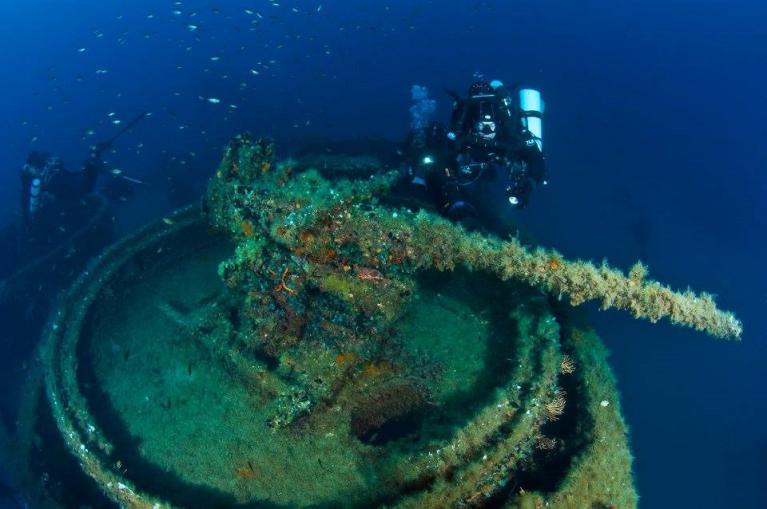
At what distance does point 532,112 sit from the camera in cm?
1034

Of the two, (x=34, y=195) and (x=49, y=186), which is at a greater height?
(x=49, y=186)

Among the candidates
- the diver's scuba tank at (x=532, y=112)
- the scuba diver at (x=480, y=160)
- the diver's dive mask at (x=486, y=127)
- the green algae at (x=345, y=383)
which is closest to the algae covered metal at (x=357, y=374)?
the green algae at (x=345, y=383)

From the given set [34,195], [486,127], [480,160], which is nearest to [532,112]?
[486,127]

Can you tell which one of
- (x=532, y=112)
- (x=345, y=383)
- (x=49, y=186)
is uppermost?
(x=532, y=112)

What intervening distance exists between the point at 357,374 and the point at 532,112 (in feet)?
24.8

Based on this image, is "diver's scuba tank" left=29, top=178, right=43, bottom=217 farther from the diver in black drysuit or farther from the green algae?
the green algae

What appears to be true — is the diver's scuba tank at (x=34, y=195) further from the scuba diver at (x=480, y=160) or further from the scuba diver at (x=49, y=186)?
the scuba diver at (x=480, y=160)

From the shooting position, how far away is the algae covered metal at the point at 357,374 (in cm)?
450

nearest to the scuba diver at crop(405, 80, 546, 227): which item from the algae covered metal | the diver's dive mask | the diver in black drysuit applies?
the diver's dive mask

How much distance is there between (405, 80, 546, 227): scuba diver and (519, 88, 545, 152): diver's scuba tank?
0.33m

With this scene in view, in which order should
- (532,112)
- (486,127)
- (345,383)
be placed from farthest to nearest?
(532,112)
(486,127)
(345,383)

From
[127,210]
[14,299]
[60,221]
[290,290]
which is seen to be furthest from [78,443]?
[127,210]

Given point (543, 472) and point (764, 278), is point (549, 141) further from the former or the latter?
point (543, 472)

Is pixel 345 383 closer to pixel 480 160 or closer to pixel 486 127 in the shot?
pixel 480 160
